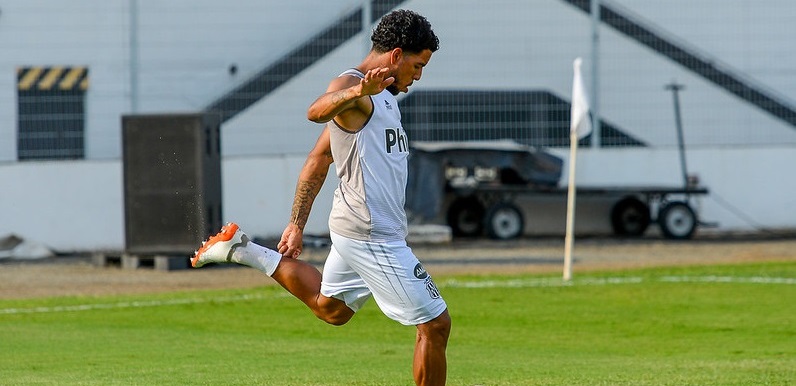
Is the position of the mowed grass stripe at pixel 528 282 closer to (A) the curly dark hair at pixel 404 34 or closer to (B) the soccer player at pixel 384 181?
(B) the soccer player at pixel 384 181

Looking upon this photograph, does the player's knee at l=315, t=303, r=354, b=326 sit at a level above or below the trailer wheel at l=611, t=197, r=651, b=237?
above

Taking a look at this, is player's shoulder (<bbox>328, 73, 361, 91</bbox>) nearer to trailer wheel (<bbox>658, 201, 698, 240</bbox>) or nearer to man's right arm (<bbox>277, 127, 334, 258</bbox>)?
man's right arm (<bbox>277, 127, 334, 258</bbox>)

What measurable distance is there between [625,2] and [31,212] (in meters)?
11.3

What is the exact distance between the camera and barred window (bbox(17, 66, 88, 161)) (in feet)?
78.4

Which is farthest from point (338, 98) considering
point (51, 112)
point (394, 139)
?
point (51, 112)

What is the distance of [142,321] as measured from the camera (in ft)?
45.0

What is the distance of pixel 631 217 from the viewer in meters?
26.3

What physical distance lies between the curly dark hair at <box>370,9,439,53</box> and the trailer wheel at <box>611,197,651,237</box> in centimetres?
1941

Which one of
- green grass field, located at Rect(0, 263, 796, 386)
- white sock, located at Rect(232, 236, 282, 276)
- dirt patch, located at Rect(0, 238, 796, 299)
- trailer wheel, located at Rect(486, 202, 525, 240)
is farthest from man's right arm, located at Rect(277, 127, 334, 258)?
trailer wheel, located at Rect(486, 202, 525, 240)

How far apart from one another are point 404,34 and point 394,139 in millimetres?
488

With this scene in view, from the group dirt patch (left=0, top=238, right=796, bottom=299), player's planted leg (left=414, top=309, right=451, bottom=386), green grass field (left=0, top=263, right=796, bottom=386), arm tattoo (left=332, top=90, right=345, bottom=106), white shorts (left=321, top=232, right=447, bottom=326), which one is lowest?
dirt patch (left=0, top=238, right=796, bottom=299)

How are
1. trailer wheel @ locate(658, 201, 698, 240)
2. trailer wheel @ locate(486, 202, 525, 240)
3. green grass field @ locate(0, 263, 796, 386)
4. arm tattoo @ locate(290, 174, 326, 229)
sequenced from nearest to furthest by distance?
arm tattoo @ locate(290, 174, 326, 229), green grass field @ locate(0, 263, 796, 386), trailer wheel @ locate(486, 202, 525, 240), trailer wheel @ locate(658, 201, 698, 240)

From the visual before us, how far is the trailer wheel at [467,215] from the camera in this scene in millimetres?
25844

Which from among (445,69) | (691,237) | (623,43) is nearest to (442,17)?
(445,69)
